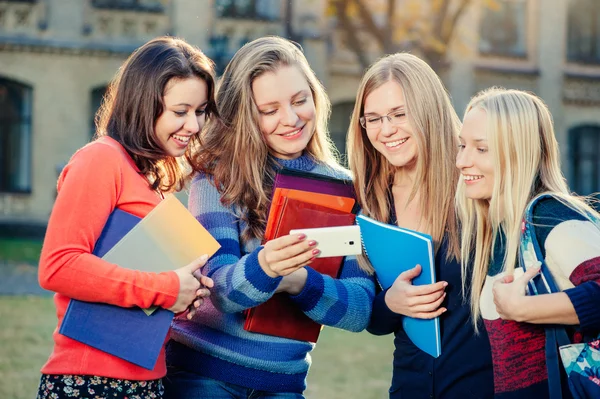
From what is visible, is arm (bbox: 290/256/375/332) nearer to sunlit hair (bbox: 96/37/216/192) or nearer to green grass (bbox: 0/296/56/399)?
sunlit hair (bbox: 96/37/216/192)

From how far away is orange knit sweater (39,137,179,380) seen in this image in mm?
2430

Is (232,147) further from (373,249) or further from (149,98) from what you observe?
(373,249)

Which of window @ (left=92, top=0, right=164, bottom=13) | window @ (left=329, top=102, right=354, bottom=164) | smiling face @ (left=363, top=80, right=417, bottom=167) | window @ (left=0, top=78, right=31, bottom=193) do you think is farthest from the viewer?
window @ (left=329, top=102, right=354, bottom=164)

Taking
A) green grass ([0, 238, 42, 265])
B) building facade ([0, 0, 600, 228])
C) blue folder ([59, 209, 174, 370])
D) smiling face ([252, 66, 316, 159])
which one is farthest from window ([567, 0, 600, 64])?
blue folder ([59, 209, 174, 370])

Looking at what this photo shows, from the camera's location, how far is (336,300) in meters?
2.71

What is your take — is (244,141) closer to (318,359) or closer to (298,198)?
(298,198)

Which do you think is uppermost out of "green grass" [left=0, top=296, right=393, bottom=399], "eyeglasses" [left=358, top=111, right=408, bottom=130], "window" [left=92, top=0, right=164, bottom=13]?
"window" [left=92, top=0, right=164, bottom=13]

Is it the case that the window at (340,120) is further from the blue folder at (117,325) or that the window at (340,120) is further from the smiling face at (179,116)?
the blue folder at (117,325)

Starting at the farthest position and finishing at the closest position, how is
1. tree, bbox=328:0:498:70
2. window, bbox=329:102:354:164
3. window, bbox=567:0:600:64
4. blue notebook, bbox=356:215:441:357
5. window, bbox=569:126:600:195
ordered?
window, bbox=567:0:600:64, window, bbox=569:126:600:195, window, bbox=329:102:354:164, tree, bbox=328:0:498:70, blue notebook, bbox=356:215:441:357

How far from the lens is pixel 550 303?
91.1 inches

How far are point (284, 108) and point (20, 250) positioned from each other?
1368cm

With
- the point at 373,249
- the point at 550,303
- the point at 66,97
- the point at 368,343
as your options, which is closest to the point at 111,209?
the point at 373,249

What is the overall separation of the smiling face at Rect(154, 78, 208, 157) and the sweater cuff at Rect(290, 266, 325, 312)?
0.56 m

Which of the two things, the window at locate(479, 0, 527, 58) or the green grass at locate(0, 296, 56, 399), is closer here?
the green grass at locate(0, 296, 56, 399)
